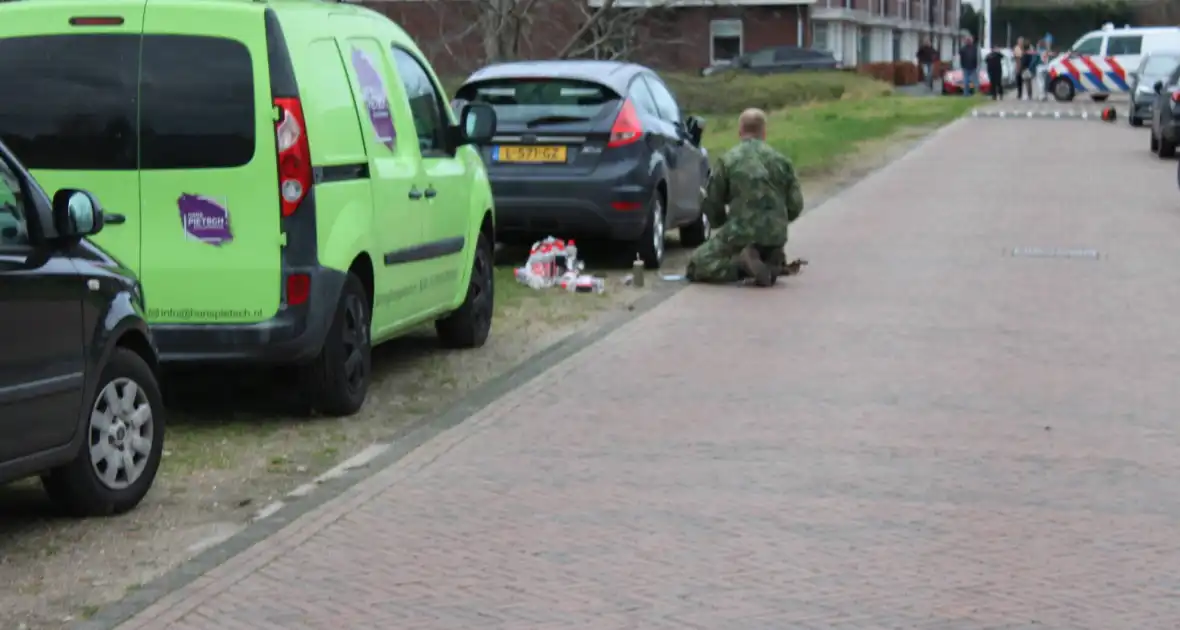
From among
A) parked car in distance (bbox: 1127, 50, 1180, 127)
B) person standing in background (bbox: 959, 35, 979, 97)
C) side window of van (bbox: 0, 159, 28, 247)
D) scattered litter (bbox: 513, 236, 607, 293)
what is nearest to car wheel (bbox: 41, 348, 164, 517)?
side window of van (bbox: 0, 159, 28, 247)

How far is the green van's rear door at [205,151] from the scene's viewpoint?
8.53 meters

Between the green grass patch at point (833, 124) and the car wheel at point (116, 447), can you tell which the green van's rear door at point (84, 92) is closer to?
the car wheel at point (116, 447)

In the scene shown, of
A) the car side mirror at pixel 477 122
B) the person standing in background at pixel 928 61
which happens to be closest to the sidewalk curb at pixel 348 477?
the car side mirror at pixel 477 122

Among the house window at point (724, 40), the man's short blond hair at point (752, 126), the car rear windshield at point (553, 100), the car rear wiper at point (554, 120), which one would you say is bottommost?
the man's short blond hair at point (752, 126)

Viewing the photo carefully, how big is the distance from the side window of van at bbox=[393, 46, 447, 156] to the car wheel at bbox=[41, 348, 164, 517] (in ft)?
10.3

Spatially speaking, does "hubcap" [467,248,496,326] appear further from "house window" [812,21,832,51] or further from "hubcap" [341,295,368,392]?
"house window" [812,21,832,51]

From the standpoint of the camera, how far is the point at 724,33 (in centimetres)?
7162

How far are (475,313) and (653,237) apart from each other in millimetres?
4187

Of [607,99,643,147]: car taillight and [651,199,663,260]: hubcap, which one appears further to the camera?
[651,199,663,260]: hubcap

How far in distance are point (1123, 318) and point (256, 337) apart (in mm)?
6690

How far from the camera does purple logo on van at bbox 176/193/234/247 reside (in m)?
8.55

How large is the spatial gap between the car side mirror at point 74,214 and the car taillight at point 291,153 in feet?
5.23

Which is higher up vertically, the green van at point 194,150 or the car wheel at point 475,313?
the green van at point 194,150

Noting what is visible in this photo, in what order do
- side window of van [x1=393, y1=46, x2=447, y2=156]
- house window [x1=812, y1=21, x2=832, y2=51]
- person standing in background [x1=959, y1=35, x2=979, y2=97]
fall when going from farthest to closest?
house window [x1=812, y1=21, x2=832, y2=51] → person standing in background [x1=959, y1=35, x2=979, y2=97] → side window of van [x1=393, y1=46, x2=447, y2=156]
